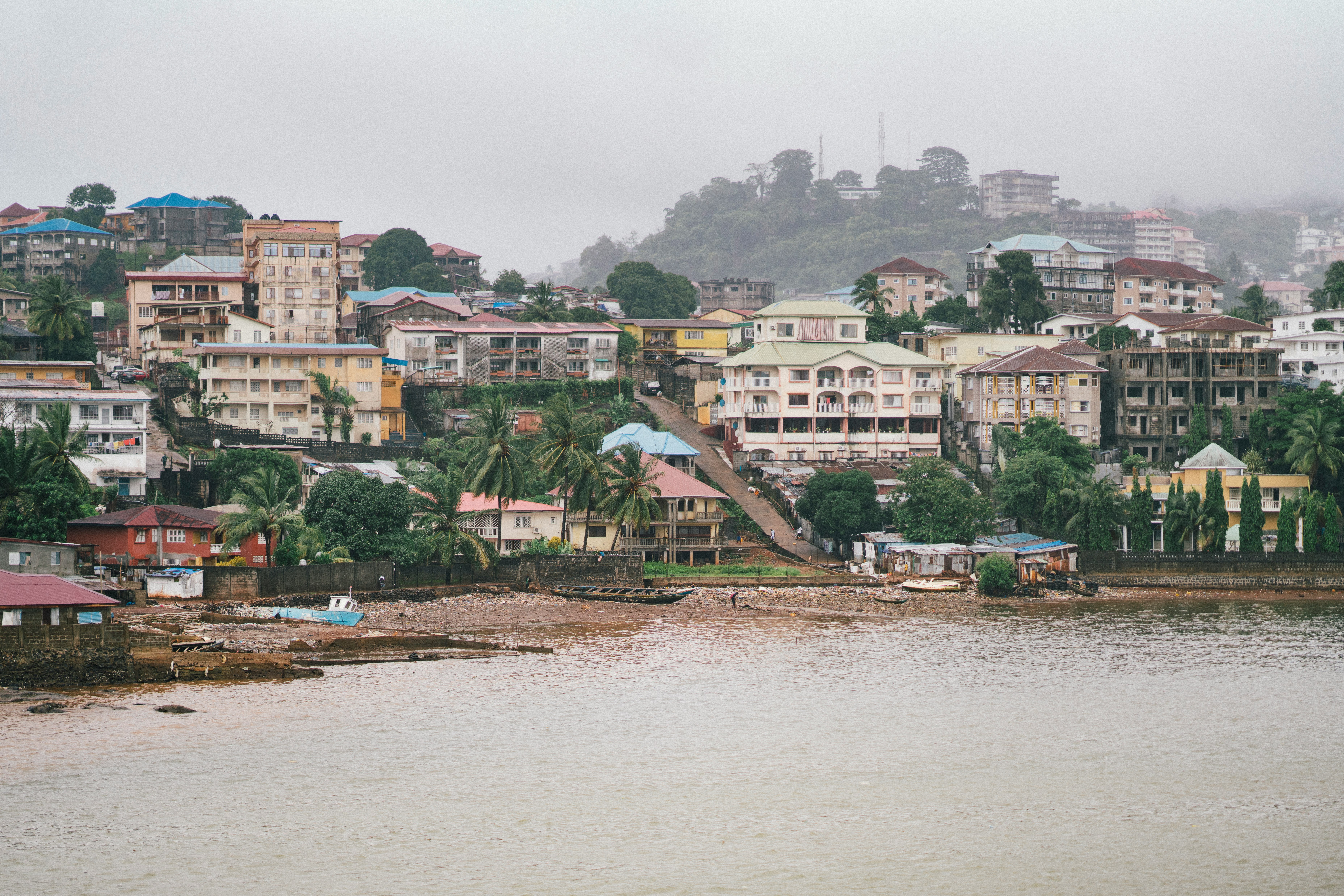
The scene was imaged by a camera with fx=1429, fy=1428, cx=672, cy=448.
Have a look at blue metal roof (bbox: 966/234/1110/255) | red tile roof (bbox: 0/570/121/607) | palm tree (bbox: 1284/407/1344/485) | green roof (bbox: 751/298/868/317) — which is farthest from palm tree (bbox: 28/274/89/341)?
blue metal roof (bbox: 966/234/1110/255)

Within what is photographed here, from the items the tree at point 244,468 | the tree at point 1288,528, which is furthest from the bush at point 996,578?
the tree at point 244,468

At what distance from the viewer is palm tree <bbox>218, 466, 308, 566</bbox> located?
196 feet

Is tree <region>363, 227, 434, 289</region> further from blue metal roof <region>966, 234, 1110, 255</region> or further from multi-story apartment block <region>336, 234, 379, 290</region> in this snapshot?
blue metal roof <region>966, 234, 1110, 255</region>

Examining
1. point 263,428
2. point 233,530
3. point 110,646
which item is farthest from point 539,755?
point 263,428

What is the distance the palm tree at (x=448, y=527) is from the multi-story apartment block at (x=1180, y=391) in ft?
152

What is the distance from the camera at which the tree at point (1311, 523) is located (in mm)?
77250

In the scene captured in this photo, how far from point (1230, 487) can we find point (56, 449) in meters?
61.2

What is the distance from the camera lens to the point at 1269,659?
53500mm

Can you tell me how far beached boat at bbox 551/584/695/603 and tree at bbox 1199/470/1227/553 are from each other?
97.5 feet

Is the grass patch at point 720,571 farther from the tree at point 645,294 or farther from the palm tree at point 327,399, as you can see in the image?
the tree at point 645,294

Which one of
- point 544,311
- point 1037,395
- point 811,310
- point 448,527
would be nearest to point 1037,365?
point 1037,395

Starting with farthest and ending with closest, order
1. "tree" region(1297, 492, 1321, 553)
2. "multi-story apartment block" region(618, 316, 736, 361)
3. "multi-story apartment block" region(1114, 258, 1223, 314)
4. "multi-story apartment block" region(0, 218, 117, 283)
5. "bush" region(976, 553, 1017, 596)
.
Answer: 1. "multi-story apartment block" region(1114, 258, 1223, 314)
2. "multi-story apartment block" region(0, 218, 117, 283)
3. "multi-story apartment block" region(618, 316, 736, 361)
4. "tree" region(1297, 492, 1321, 553)
5. "bush" region(976, 553, 1017, 596)

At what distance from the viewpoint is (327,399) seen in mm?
86312

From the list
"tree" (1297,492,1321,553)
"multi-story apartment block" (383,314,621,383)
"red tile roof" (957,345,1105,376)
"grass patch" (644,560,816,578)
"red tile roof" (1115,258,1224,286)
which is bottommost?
"grass patch" (644,560,816,578)
